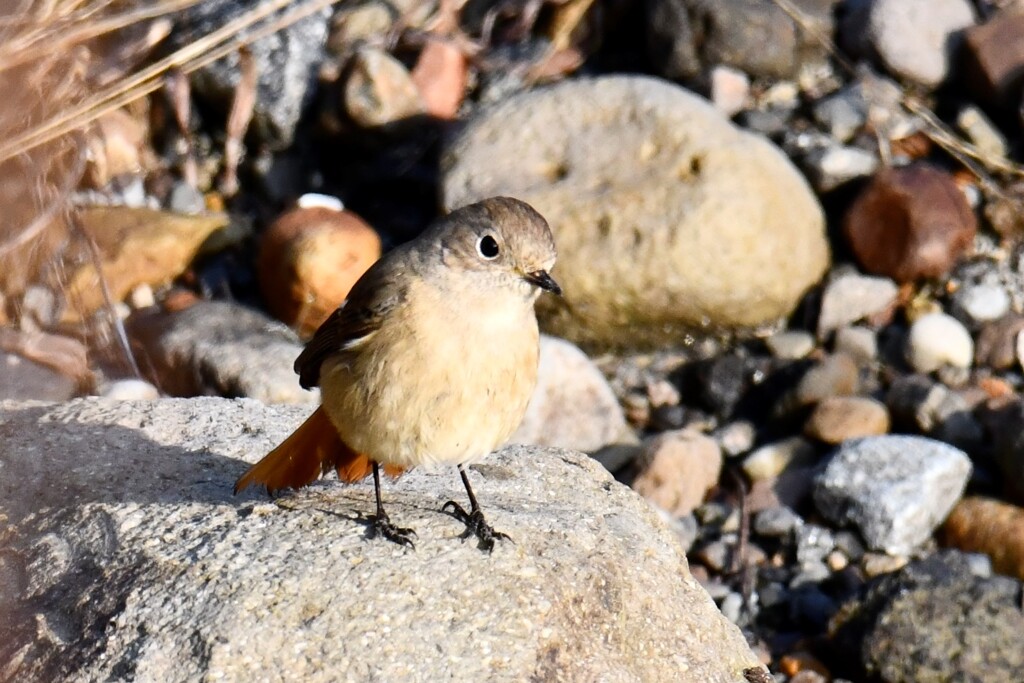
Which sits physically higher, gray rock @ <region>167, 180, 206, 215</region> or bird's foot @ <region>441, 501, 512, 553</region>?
bird's foot @ <region>441, 501, 512, 553</region>

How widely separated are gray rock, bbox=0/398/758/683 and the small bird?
6.9 inches

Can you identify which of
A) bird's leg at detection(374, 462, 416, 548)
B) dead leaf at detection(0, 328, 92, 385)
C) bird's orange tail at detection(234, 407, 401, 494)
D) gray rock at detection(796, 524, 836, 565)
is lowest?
gray rock at detection(796, 524, 836, 565)

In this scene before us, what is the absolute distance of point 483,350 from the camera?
4070mm

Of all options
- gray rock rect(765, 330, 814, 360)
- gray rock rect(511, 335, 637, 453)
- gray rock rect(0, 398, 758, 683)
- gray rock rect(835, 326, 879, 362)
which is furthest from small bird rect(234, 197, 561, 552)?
gray rock rect(835, 326, 879, 362)

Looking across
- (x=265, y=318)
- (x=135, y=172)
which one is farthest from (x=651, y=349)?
(x=135, y=172)

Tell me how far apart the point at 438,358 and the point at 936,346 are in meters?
4.37

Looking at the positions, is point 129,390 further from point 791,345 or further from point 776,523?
point 791,345

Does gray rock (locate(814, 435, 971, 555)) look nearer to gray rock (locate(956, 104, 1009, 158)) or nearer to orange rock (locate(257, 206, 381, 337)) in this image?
gray rock (locate(956, 104, 1009, 158))

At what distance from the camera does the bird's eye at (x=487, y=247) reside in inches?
165

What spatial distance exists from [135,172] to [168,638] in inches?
224

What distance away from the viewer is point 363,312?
4.29 m

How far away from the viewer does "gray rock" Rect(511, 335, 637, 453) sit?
7.12 metres

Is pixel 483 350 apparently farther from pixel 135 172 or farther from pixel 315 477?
pixel 135 172

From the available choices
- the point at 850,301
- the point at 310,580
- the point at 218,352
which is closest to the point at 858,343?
the point at 850,301
